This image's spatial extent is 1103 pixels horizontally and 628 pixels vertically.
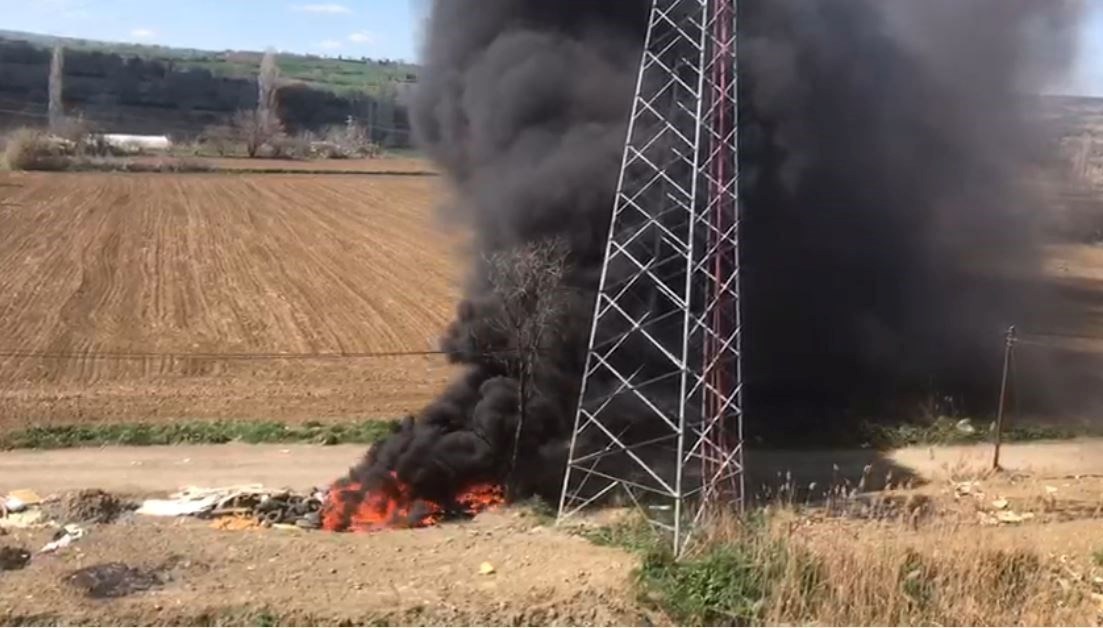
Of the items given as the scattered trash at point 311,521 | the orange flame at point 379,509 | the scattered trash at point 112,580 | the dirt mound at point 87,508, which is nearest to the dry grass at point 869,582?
the scattered trash at point 112,580

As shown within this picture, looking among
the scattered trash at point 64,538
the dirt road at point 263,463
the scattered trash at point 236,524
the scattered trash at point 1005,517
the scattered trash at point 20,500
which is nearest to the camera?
the scattered trash at point 64,538

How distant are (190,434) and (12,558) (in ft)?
29.7

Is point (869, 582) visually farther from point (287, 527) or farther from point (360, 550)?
point (287, 527)

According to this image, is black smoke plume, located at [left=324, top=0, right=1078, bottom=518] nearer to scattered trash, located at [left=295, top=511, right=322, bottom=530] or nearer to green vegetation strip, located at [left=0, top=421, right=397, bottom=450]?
scattered trash, located at [left=295, top=511, right=322, bottom=530]

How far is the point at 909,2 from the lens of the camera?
123 feet

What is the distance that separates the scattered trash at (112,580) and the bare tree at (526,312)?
779cm

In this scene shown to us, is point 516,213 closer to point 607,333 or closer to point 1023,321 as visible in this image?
point 607,333

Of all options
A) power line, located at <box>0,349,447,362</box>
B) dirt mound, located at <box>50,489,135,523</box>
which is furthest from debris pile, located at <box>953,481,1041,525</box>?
dirt mound, located at <box>50,489,135,523</box>

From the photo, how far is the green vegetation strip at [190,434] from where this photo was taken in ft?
81.1

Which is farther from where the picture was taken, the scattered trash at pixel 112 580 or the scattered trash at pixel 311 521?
the scattered trash at pixel 311 521

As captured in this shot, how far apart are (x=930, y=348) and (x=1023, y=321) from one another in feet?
24.0

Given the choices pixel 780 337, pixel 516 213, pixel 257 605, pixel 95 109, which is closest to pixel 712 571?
pixel 257 605

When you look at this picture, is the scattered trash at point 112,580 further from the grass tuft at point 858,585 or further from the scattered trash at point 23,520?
the grass tuft at point 858,585

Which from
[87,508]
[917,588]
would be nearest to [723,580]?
[917,588]
